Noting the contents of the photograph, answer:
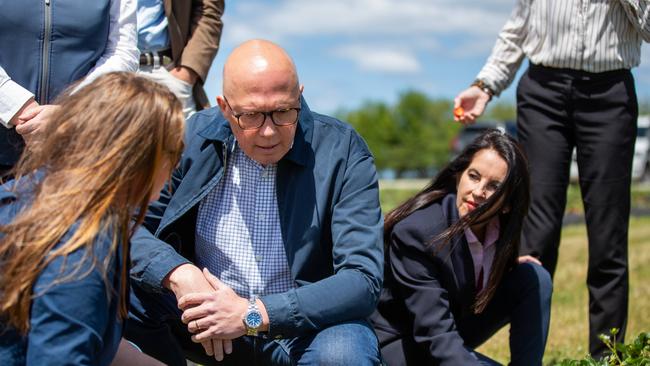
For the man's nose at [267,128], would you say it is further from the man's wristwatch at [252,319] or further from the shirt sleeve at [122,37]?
the shirt sleeve at [122,37]

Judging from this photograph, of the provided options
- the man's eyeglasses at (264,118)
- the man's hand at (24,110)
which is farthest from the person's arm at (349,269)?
the man's hand at (24,110)

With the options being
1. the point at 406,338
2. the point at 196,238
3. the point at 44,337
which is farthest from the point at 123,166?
the point at 406,338

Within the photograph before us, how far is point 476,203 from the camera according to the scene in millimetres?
3855

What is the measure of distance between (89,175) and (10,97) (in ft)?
4.39

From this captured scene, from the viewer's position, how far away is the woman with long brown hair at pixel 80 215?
2.29m

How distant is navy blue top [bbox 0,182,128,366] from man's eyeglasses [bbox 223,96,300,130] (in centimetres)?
102

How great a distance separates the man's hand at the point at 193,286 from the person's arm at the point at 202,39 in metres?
1.36

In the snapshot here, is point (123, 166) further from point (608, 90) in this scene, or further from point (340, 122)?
point (608, 90)

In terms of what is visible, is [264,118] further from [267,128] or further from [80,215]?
[80,215]

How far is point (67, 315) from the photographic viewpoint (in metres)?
2.29

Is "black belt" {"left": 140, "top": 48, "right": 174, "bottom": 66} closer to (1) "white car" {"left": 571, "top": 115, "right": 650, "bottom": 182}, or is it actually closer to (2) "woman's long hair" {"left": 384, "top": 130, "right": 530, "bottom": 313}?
(2) "woman's long hair" {"left": 384, "top": 130, "right": 530, "bottom": 313}

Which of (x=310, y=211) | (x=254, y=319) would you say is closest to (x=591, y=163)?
(x=310, y=211)

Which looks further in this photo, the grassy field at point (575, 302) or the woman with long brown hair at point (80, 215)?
the grassy field at point (575, 302)

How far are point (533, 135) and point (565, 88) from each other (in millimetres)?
301
